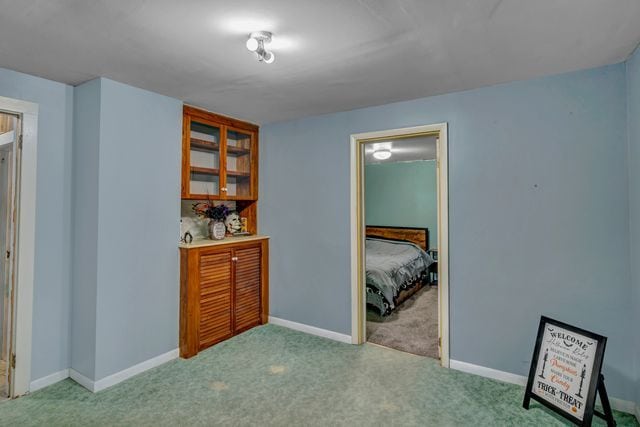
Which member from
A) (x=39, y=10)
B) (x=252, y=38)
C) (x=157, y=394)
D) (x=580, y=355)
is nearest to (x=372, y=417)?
(x=580, y=355)

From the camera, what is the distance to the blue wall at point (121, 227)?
2.45 m

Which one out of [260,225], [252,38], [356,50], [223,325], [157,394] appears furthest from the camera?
[260,225]

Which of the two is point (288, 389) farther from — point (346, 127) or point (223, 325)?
point (346, 127)

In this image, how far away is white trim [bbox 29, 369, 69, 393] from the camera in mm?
2400

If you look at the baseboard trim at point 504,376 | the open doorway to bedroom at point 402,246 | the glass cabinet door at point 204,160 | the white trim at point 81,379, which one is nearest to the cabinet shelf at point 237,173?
the glass cabinet door at point 204,160

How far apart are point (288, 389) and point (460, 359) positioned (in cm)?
139

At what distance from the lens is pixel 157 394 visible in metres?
2.36

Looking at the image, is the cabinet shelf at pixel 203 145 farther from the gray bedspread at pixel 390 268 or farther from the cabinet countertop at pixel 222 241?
the gray bedspread at pixel 390 268

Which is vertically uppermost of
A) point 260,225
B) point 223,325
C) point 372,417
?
point 260,225

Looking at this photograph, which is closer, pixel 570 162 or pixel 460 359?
pixel 570 162

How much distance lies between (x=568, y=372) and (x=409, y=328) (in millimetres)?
1684

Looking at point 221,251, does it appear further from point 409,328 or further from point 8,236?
point 409,328

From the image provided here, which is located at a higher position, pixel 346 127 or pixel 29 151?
pixel 346 127

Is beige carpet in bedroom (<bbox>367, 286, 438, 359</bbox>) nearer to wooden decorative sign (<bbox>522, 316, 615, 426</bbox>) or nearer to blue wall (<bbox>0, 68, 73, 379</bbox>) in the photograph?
wooden decorative sign (<bbox>522, 316, 615, 426</bbox>)
